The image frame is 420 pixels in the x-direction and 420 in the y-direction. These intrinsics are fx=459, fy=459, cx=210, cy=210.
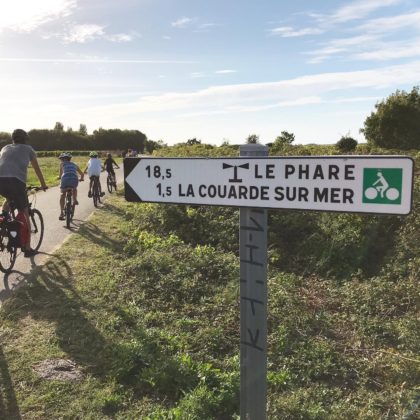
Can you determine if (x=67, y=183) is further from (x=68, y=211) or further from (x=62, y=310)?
(x=62, y=310)

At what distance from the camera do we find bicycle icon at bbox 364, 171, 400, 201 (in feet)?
6.06

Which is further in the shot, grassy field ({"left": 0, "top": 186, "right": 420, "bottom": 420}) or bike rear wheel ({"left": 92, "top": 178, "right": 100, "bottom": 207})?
bike rear wheel ({"left": 92, "top": 178, "right": 100, "bottom": 207})

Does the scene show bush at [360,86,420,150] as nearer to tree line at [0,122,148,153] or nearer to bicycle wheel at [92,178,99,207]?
bicycle wheel at [92,178,99,207]

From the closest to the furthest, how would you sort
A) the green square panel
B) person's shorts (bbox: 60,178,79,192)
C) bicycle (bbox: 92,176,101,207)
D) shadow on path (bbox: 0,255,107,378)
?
the green square panel
shadow on path (bbox: 0,255,107,378)
person's shorts (bbox: 60,178,79,192)
bicycle (bbox: 92,176,101,207)

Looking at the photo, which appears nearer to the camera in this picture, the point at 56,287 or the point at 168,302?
the point at 168,302

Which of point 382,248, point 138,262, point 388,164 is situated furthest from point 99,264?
point 388,164

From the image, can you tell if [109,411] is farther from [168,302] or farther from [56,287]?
[56,287]

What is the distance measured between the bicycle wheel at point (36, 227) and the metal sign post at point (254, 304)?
6807mm

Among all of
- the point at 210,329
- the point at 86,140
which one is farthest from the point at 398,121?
the point at 86,140

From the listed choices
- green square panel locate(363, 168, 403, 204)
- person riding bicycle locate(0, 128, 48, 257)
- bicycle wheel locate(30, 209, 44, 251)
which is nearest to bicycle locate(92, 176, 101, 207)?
bicycle wheel locate(30, 209, 44, 251)

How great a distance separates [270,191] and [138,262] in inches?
193

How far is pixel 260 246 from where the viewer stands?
2.17 metres

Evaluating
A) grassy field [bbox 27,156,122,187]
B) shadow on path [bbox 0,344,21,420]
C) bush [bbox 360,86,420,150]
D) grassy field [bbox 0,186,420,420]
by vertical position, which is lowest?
shadow on path [bbox 0,344,21,420]

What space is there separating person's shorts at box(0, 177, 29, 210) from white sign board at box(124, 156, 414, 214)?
16.1ft
